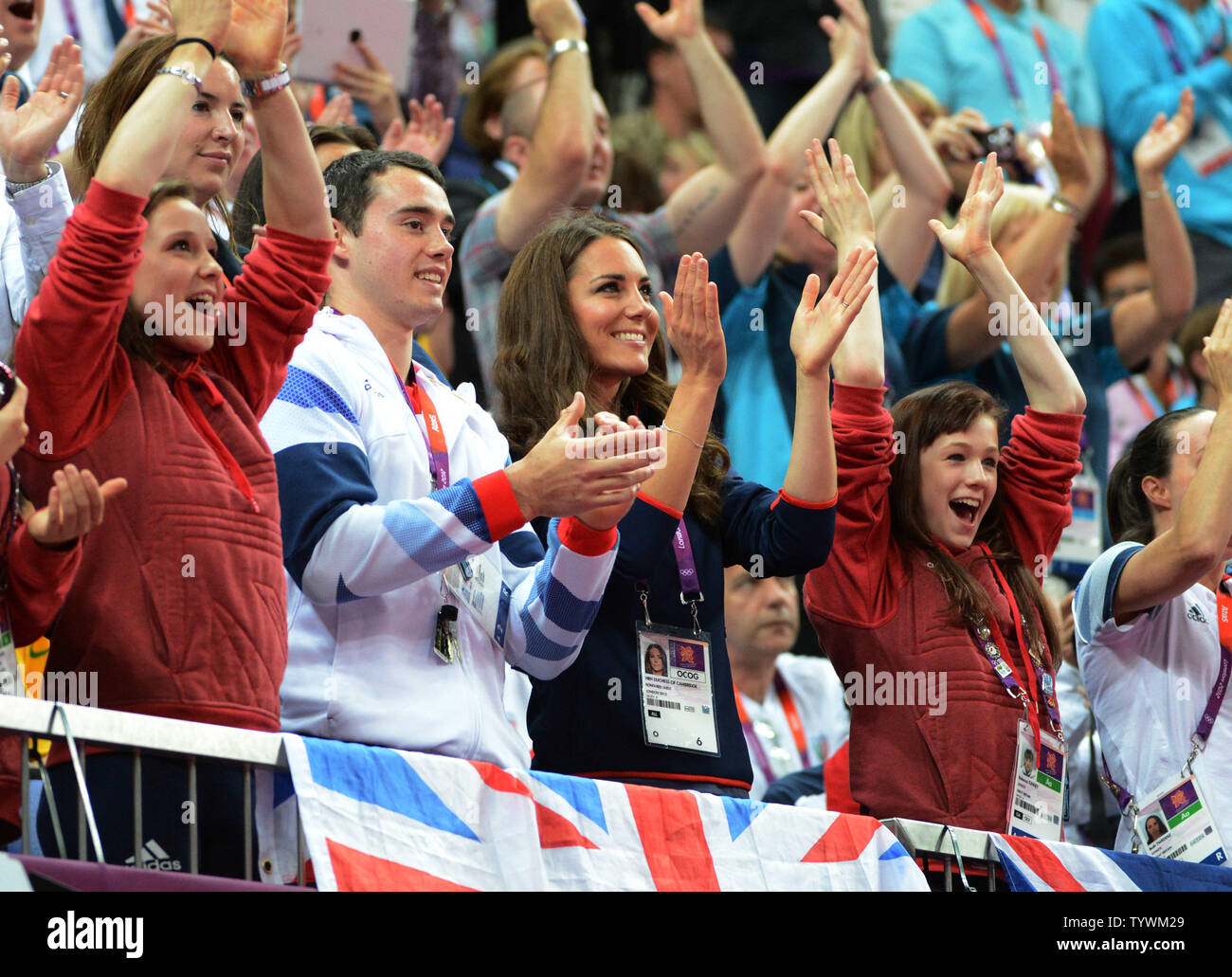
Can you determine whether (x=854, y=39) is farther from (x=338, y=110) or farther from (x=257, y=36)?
(x=257, y=36)

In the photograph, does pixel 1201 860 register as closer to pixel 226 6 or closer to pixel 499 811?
pixel 499 811

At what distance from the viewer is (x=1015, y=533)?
4.10 metres

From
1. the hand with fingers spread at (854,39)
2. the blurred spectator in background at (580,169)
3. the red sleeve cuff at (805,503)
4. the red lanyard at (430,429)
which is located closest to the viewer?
the red lanyard at (430,429)

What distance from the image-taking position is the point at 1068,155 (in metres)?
5.59

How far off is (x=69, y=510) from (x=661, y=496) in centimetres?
121

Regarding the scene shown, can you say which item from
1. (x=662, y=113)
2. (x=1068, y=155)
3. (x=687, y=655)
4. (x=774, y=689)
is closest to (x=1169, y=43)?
(x=662, y=113)

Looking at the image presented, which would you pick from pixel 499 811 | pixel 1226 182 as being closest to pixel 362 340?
pixel 499 811

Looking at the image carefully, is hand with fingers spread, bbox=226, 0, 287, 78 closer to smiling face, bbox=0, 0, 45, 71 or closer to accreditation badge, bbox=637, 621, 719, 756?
smiling face, bbox=0, 0, 45, 71

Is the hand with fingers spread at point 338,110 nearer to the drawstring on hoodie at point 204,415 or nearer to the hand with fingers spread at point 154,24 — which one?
the hand with fingers spread at point 154,24

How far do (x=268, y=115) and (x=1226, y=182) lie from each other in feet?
20.1

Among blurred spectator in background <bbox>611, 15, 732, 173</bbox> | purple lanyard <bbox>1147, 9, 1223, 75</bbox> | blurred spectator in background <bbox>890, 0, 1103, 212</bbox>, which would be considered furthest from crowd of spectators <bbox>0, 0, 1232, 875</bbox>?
purple lanyard <bbox>1147, 9, 1223, 75</bbox>

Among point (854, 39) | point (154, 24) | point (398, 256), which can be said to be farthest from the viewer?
point (854, 39)

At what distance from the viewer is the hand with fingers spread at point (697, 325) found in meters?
3.23

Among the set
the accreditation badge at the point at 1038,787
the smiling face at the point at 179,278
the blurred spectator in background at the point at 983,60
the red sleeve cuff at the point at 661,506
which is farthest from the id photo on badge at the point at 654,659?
the blurred spectator in background at the point at 983,60
